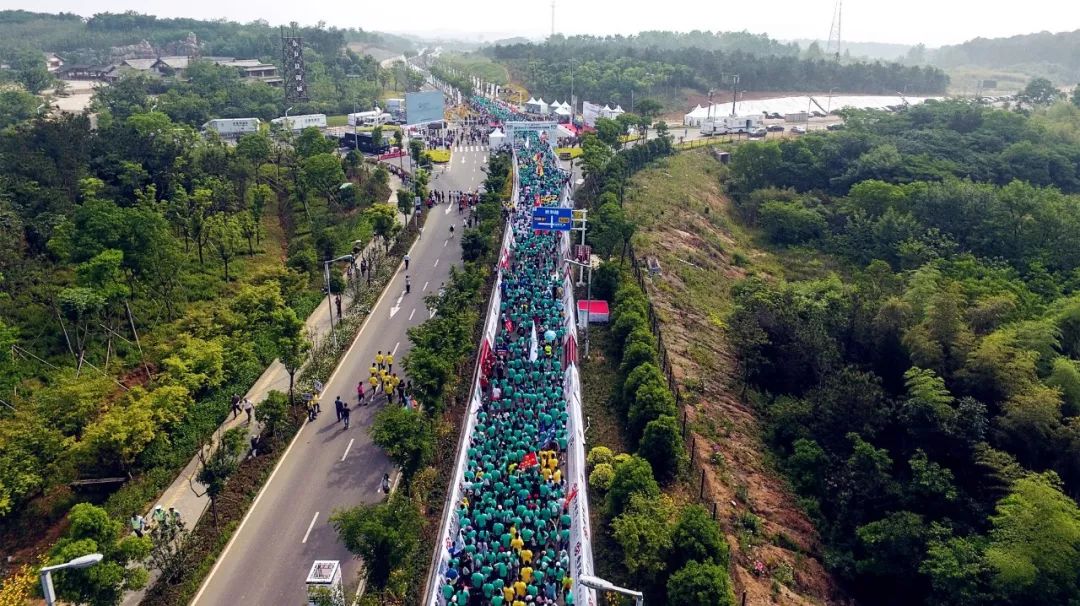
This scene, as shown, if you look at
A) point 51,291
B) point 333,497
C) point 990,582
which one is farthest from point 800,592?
point 51,291

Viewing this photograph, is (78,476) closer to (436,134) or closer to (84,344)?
(84,344)

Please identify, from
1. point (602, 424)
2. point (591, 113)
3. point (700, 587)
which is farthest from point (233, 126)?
point (700, 587)

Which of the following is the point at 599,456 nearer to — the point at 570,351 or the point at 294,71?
the point at 570,351

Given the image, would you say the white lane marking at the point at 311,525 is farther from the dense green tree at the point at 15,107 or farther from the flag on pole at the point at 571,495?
the dense green tree at the point at 15,107

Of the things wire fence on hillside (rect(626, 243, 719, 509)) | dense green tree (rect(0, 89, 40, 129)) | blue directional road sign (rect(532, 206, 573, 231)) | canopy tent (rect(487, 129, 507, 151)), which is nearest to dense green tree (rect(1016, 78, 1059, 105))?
canopy tent (rect(487, 129, 507, 151))

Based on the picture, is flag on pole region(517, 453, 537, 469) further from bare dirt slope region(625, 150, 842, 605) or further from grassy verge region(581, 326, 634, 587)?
bare dirt slope region(625, 150, 842, 605)

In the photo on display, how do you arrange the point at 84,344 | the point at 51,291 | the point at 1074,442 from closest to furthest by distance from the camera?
1. the point at 1074,442
2. the point at 84,344
3. the point at 51,291
